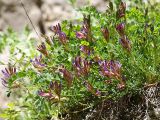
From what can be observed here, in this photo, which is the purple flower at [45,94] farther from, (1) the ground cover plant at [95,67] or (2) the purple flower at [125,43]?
(2) the purple flower at [125,43]

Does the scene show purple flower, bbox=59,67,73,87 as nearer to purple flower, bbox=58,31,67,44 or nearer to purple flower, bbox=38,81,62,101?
purple flower, bbox=38,81,62,101

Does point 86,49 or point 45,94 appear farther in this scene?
point 86,49

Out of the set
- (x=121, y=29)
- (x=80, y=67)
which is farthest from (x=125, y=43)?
(x=80, y=67)

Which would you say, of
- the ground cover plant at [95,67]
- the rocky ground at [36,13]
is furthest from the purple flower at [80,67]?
the rocky ground at [36,13]

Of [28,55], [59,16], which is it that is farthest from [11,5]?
[28,55]

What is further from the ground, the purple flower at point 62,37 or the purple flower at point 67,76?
the purple flower at point 62,37

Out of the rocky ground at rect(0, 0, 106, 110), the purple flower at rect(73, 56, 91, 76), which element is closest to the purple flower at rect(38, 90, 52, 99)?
the purple flower at rect(73, 56, 91, 76)

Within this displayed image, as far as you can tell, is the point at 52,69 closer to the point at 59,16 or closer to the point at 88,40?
the point at 88,40

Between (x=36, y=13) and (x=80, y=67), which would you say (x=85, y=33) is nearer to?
(x=80, y=67)
